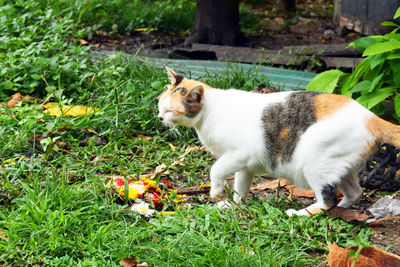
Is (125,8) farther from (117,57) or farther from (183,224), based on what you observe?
(183,224)

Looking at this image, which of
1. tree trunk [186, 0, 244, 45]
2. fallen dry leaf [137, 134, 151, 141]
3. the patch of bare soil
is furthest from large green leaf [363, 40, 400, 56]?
tree trunk [186, 0, 244, 45]

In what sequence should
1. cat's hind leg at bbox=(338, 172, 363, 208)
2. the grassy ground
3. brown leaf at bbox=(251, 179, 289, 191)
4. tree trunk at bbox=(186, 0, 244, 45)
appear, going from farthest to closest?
tree trunk at bbox=(186, 0, 244, 45), brown leaf at bbox=(251, 179, 289, 191), cat's hind leg at bbox=(338, 172, 363, 208), the grassy ground

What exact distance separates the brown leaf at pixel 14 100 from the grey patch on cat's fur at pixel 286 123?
2.84 metres

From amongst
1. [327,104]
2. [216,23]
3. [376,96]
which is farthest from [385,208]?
[216,23]

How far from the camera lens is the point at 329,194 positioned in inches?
115

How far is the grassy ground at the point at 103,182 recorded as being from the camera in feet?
8.39

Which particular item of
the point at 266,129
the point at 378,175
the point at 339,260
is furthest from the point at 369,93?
the point at 339,260

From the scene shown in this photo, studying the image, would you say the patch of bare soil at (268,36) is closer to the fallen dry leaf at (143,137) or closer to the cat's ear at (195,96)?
the fallen dry leaf at (143,137)

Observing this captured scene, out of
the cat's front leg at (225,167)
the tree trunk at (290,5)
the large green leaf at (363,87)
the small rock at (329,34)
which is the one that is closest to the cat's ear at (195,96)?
the cat's front leg at (225,167)

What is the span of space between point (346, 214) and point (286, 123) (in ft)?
2.20

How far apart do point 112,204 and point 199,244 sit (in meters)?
0.69

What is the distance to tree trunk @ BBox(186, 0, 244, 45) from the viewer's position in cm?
736

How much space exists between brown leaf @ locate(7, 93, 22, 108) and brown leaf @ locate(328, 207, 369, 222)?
130 inches

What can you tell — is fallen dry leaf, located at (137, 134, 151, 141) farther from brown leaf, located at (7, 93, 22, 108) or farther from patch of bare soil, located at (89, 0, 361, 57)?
patch of bare soil, located at (89, 0, 361, 57)
